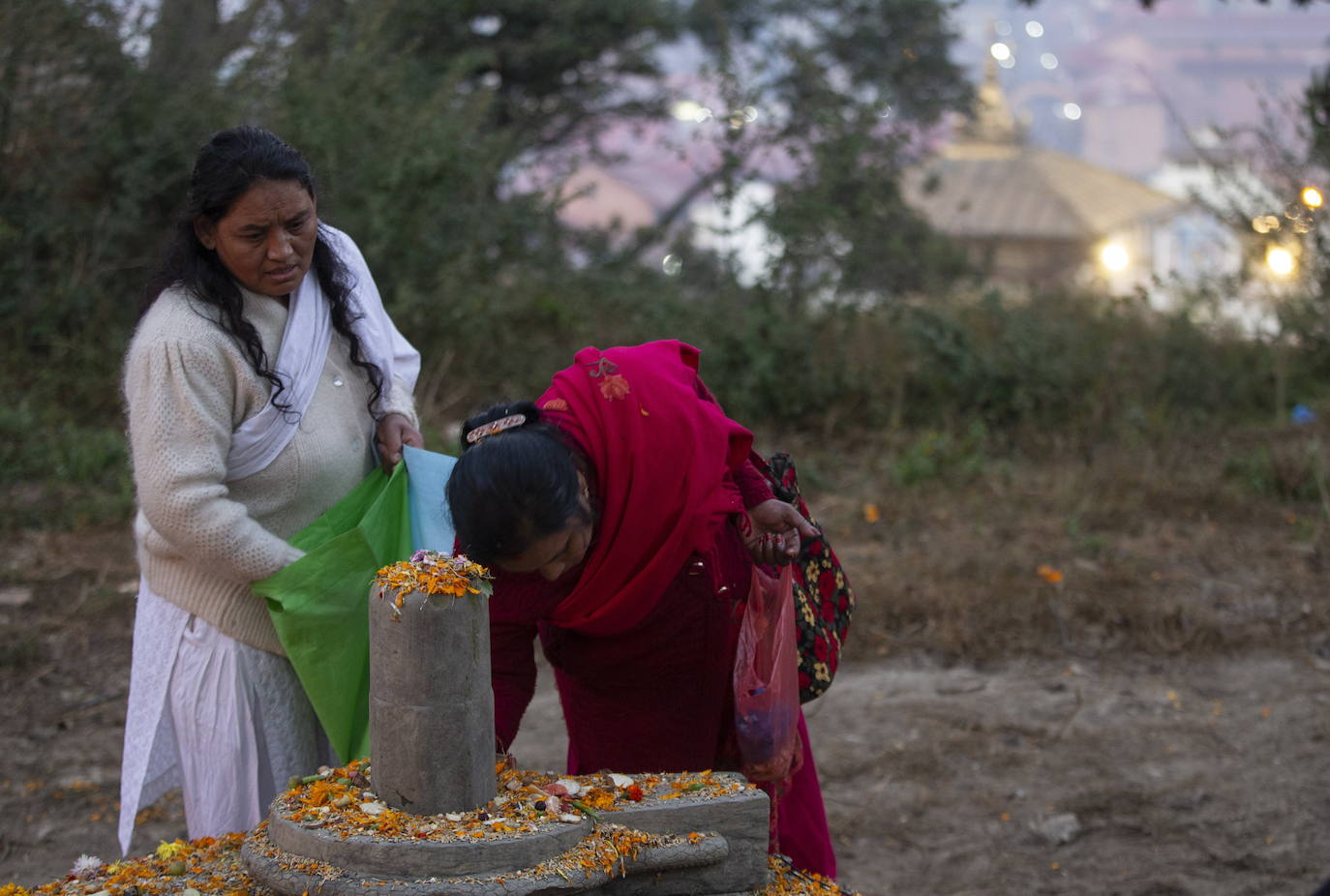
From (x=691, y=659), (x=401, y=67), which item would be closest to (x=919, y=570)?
(x=691, y=659)

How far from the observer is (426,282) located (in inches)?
342

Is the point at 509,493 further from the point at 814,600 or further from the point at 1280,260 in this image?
the point at 1280,260

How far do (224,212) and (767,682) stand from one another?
136 centimetres

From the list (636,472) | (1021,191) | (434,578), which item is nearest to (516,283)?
(636,472)

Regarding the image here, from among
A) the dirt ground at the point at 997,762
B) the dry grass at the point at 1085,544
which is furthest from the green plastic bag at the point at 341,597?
the dry grass at the point at 1085,544

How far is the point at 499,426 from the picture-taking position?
2.21 m

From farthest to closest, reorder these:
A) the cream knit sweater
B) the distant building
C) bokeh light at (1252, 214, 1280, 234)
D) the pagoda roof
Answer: the pagoda roof
the distant building
bokeh light at (1252, 214, 1280, 234)
the cream knit sweater

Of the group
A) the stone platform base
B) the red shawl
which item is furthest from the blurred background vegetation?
the stone platform base

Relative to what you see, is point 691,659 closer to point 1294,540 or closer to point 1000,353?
point 1294,540

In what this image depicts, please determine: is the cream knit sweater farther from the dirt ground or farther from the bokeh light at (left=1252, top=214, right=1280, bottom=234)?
the bokeh light at (left=1252, top=214, right=1280, bottom=234)

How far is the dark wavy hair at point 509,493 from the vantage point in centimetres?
208

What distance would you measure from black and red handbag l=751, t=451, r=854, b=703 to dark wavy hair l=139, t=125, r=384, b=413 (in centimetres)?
102

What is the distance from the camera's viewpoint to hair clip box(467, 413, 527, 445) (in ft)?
7.23

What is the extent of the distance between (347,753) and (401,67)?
7.78 meters
